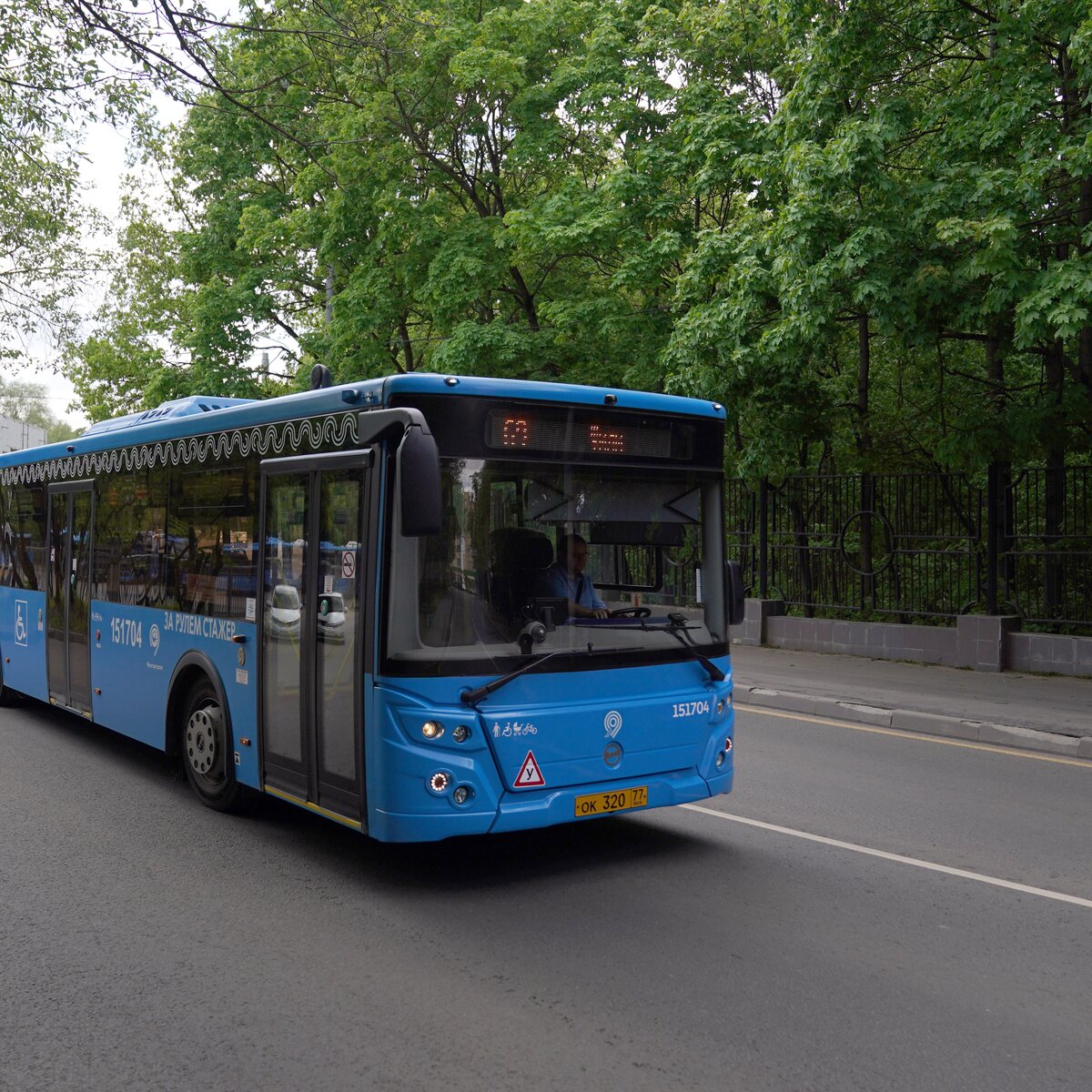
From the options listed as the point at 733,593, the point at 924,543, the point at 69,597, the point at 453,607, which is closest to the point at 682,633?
the point at 733,593

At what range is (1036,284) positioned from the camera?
38.3 ft

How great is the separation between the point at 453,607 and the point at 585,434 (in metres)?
1.23

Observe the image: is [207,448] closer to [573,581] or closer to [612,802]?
[573,581]

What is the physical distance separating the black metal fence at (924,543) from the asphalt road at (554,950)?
761 centimetres

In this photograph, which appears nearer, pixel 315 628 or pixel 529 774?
pixel 529 774

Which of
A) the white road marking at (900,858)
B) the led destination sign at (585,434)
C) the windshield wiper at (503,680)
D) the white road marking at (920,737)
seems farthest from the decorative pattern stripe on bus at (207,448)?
the white road marking at (920,737)

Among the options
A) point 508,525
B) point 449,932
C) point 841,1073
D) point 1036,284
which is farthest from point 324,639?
point 1036,284

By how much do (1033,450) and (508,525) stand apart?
1047 centimetres

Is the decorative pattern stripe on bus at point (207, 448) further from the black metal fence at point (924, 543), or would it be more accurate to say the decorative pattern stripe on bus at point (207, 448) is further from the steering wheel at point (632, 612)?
the black metal fence at point (924, 543)

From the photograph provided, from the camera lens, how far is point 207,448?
25.9 feet

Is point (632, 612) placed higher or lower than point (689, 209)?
lower

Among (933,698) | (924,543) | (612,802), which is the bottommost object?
(933,698)

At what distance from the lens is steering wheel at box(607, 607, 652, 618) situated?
21.2 ft

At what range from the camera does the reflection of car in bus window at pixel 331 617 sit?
6160mm
